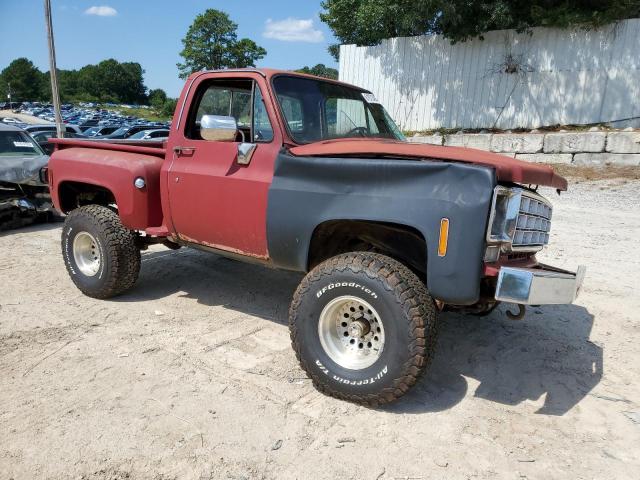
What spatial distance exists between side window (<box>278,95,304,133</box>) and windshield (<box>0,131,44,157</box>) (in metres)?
7.01

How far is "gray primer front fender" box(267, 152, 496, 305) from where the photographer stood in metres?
2.70

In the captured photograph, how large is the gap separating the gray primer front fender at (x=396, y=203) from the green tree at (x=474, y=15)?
11496mm

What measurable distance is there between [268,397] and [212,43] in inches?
2223

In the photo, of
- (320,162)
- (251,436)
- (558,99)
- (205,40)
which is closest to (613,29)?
(558,99)

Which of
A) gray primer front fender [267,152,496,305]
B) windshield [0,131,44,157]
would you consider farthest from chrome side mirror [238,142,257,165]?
windshield [0,131,44,157]

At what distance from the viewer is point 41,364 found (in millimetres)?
3527

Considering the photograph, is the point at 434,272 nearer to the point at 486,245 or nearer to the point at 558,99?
the point at 486,245

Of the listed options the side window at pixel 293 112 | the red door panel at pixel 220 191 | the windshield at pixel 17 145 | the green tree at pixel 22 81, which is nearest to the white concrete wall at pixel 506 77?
the windshield at pixel 17 145

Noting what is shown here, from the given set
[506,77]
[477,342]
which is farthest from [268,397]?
[506,77]

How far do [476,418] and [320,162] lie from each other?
1839 mm

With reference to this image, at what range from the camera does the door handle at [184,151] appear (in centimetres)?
404

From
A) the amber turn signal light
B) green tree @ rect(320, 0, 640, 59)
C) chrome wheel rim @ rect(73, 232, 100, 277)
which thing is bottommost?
chrome wheel rim @ rect(73, 232, 100, 277)

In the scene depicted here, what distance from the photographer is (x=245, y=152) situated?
142 inches

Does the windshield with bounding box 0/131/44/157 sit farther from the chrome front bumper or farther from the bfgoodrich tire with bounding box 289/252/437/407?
the chrome front bumper
